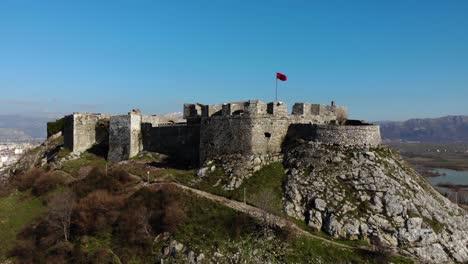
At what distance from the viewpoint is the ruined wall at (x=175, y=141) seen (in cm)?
4434

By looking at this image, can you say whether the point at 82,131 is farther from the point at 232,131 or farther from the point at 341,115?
the point at 341,115

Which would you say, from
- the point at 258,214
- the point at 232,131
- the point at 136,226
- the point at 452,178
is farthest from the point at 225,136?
the point at 452,178

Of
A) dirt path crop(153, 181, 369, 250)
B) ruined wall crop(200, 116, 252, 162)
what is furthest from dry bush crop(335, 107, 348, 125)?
dirt path crop(153, 181, 369, 250)

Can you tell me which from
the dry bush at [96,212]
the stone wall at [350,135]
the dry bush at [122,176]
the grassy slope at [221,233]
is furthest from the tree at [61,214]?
the stone wall at [350,135]

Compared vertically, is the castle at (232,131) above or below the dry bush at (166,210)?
above

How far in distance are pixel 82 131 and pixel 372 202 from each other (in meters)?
38.7

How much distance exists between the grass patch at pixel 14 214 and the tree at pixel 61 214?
3.82 m

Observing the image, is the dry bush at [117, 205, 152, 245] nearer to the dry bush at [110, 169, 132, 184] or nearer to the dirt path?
the dirt path

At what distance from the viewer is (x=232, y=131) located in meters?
38.3

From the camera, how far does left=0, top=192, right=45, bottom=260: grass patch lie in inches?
1334

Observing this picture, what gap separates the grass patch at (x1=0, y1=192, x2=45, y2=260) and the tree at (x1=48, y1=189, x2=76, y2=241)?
150 inches

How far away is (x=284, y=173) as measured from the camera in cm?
3550

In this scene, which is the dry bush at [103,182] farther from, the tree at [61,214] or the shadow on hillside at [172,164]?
the shadow on hillside at [172,164]

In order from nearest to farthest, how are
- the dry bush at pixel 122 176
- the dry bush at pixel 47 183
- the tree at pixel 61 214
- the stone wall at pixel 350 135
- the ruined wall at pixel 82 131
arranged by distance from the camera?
the tree at pixel 61 214
the stone wall at pixel 350 135
the dry bush at pixel 122 176
the dry bush at pixel 47 183
the ruined wall at pixel 82 131
